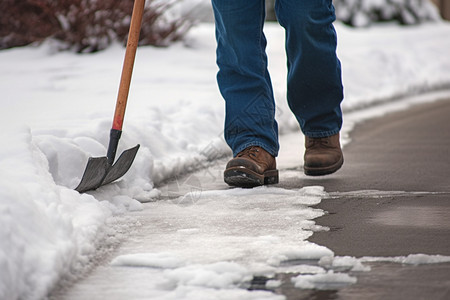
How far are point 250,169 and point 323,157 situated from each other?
49cm

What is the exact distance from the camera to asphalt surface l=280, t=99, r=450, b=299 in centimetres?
235

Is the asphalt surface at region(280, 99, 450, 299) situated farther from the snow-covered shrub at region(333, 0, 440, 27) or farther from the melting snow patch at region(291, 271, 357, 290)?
the snow-covered shrub at region(333, 0, 440, 27)

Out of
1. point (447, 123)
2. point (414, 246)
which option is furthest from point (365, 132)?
point (414, 246)

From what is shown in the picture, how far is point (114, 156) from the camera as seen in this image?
12.1ft

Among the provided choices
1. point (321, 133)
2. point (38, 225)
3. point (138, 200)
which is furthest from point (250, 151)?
point (38, 225)

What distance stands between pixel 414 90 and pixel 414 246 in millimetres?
6984

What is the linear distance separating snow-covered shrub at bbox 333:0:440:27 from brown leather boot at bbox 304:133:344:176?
43.6 feet

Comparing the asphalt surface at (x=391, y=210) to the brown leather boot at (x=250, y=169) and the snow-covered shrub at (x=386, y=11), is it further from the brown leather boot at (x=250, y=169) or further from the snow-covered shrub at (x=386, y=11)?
the snow-covered shrub at (x=386, y=11)

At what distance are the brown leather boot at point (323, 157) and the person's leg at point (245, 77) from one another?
0.21m

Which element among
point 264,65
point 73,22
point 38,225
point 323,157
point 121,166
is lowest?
point 73,22

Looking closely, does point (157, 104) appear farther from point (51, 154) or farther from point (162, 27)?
point (162, 27)

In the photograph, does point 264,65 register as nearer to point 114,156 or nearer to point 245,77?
point 245,77

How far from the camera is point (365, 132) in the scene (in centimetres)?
607

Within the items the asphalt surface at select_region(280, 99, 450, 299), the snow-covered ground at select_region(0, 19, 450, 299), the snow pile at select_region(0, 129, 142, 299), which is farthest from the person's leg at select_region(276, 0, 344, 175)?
the snow pile at select_region(0, 129, 142, 299)
